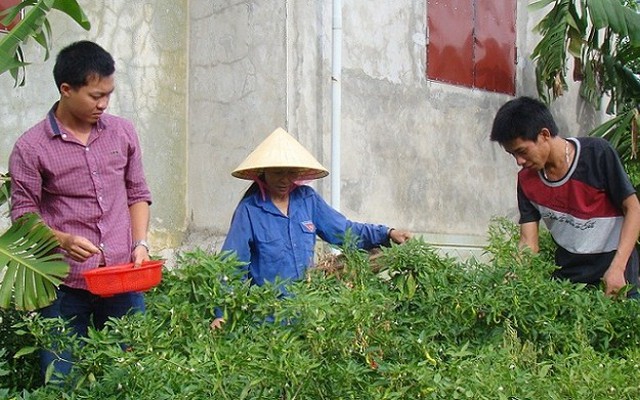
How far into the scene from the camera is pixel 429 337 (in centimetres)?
400

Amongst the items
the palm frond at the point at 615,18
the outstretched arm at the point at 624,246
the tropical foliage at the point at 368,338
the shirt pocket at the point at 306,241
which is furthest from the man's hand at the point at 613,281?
the palm frond at the point at 615,18

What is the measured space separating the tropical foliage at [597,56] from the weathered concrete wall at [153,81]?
2.97m

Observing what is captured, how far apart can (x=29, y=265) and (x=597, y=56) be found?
6317mm

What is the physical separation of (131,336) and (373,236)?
5.30 feet

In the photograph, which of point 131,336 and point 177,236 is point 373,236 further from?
point 177,236

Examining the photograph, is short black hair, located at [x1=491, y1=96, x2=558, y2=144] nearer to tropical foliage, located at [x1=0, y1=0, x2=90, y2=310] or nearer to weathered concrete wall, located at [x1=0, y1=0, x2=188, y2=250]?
tropical foliage, located at [x1=0, y1=0, x2=90, y2=310]

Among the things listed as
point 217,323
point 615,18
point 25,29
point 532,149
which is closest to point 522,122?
point 532,149

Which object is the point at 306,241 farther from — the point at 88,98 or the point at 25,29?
the point at 25,29

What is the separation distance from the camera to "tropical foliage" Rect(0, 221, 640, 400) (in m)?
3.39

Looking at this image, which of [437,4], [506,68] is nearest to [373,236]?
[437,4]

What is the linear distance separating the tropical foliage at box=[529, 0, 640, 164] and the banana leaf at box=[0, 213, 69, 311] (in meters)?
5.17

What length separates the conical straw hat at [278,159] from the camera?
4.93 m

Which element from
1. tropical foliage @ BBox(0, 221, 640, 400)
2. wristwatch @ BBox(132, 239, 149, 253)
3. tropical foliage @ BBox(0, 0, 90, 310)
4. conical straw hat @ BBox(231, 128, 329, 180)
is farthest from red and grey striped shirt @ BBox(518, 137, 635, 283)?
tropical foliage @ BBox(0, 0, 90, 310)

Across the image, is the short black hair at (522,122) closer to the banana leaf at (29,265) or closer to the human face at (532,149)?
the human face at (532,149)
